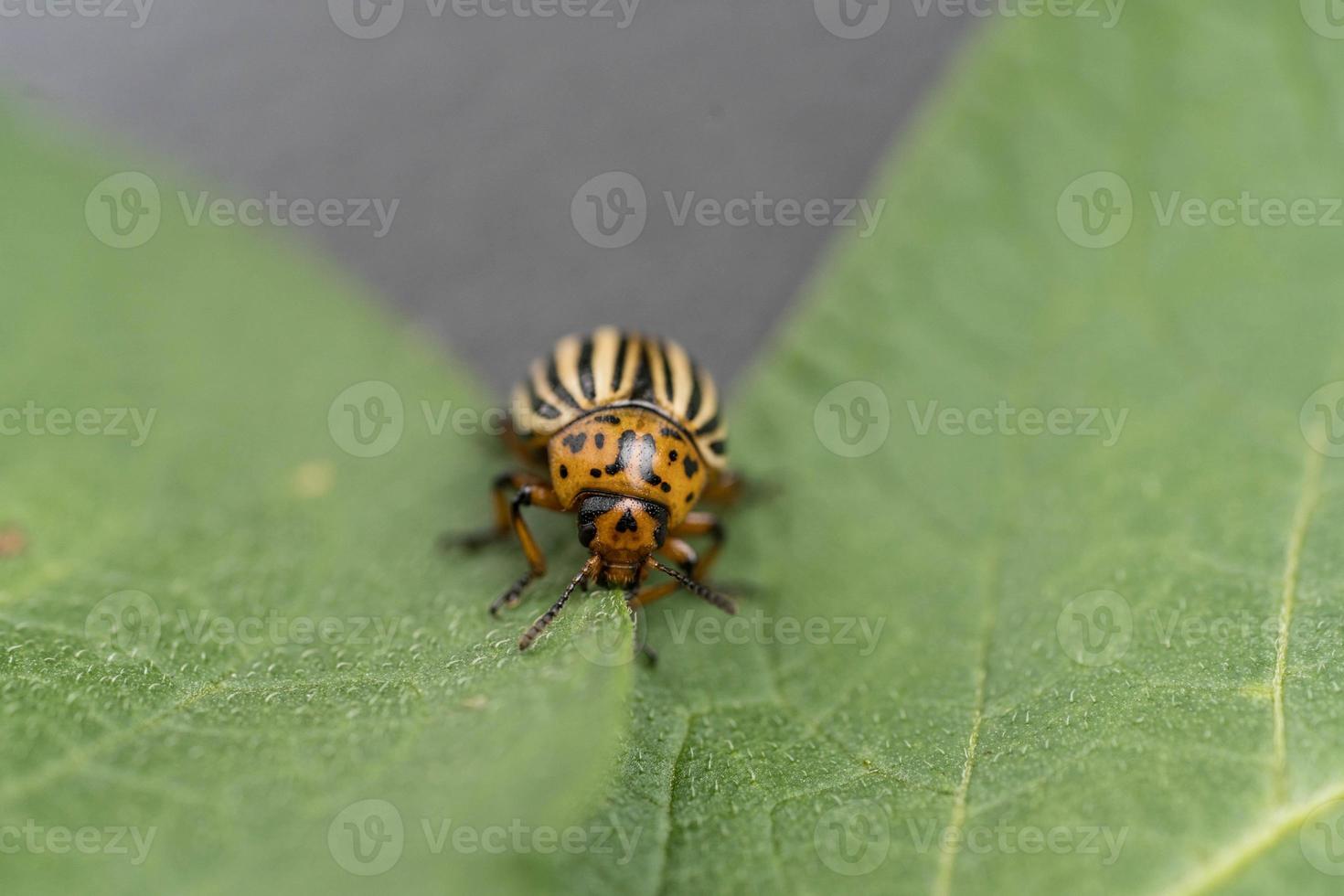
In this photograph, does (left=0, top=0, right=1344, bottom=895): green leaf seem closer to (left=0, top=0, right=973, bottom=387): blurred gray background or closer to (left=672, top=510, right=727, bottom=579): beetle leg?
(left=672, top=510, right=727, bottom=579): beetle leg

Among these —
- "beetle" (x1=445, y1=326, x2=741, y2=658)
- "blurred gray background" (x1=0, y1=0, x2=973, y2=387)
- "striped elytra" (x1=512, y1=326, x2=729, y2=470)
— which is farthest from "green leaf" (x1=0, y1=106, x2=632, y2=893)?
"blurred gray background" (x1=0, y1=0, x2=973, y2=387)

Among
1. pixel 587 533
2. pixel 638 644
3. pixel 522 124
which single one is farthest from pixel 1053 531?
pixel 522 124

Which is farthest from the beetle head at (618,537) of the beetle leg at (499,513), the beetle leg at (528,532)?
the beetle leg at (499,513)

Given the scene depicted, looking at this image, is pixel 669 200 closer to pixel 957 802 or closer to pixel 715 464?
pixel 715 464

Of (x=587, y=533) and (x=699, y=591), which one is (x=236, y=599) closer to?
(x=587, y=533)

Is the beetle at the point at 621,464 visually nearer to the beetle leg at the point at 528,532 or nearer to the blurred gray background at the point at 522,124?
the beetle leg at the point at 528,532

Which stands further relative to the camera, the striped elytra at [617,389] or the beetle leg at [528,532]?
the striped elytra at [617,389]
